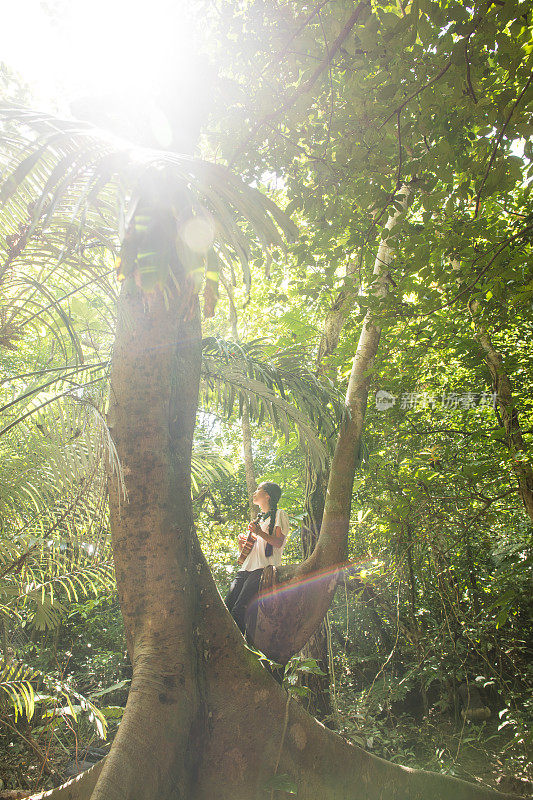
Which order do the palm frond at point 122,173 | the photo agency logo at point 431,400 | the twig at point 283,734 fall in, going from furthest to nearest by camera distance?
the photo agency logo at point 431,400, the twig at point 283,734, the palm frond at point 122,173

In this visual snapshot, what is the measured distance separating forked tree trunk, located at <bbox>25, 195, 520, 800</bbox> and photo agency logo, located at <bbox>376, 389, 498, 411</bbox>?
2.64 meters

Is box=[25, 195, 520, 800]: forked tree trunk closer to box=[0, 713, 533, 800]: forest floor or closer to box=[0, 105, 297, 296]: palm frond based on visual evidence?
box=[0, 105, 297, 296]: palm frond

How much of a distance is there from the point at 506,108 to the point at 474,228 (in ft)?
2.62

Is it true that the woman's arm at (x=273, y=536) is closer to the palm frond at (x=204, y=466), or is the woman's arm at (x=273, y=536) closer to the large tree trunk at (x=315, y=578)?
the large tree trunk at (x=315, y=578)

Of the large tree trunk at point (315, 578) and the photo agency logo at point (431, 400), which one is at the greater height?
the photo agency logo at point (431, 400)

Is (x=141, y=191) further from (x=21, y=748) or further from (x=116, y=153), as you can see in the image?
(x=21, y=748)

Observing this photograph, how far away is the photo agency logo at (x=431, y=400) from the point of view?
4589 mm

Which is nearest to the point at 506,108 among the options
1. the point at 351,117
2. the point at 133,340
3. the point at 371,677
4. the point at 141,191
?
the point at 351,117

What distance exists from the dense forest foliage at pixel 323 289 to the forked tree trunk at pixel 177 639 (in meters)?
0.18

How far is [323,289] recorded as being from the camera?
3.95 meters

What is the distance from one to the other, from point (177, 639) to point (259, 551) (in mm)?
1248

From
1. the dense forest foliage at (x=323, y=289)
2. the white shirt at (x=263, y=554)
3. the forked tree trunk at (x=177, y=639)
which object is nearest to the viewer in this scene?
the dense forest foliage at (x=323, y=289)

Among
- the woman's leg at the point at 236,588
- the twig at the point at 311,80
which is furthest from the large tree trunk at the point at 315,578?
the twig at the point at 311,80

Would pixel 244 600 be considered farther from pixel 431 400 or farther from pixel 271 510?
pixel 431 400
